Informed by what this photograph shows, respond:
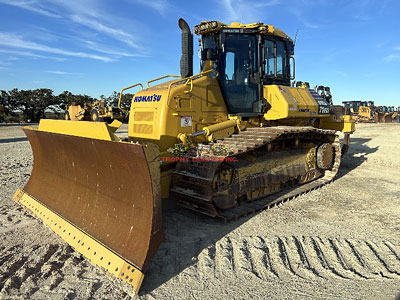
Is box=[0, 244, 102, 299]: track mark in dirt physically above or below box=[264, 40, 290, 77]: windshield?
below

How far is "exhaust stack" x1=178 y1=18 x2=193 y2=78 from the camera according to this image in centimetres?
501

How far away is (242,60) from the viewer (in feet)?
19.8

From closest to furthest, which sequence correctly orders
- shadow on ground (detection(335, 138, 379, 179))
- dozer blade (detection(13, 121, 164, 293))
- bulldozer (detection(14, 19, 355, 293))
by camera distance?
dozer blade (detection(13, 121, 164, 293)) → bulldozer (detection(14, 19, 355, 293)) → shadow on ground (detection(335, 138, 379, 179))

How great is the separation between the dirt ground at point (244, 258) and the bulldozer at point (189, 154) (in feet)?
0.76

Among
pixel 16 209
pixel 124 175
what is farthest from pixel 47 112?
pixel 124 175

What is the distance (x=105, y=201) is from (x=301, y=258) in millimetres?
2479

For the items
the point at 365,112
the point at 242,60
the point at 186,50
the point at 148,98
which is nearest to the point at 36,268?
the point at 148,98

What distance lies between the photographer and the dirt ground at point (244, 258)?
290 cm

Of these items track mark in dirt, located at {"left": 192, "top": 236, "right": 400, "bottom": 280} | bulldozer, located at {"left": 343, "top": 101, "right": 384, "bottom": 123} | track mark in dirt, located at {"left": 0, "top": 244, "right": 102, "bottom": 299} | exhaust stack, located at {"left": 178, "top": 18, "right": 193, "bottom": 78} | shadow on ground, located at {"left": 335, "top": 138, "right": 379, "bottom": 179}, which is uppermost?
exhaust stack, located at {"left": 178, "top": 18, "right": 193, "bottom": 78}

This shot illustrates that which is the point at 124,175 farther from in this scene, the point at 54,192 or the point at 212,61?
the point at 212,61

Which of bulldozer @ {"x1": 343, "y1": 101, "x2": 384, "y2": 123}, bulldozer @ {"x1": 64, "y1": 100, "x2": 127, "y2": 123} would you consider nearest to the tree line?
bulldozer @ {"x1": 64, "y1": 100, "x2": 127, "y2": 123}

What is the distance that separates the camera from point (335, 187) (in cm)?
677

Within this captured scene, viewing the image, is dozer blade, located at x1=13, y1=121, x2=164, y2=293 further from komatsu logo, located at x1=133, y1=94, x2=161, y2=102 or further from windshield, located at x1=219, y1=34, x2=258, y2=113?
windshield, located at x1=219, y1=34, x2=258, y2=113

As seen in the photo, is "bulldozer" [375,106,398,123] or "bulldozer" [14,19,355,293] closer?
"bulldozer" [14,19,355,293]
